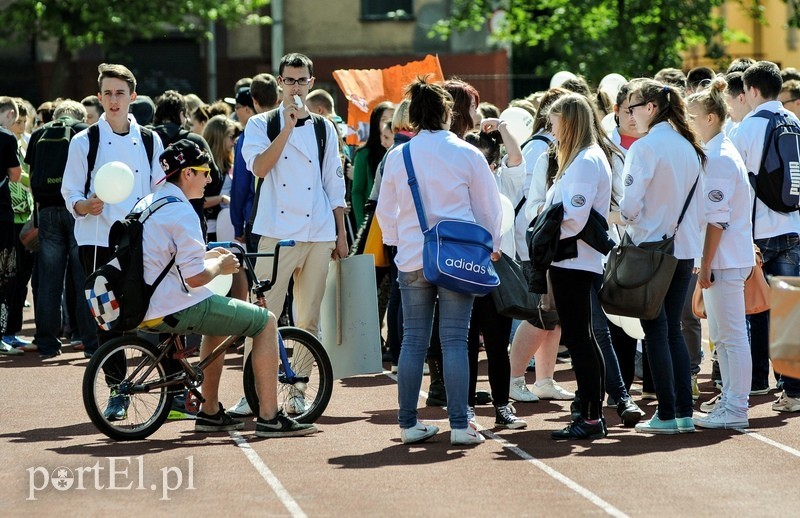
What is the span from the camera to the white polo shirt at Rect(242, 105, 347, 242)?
902cm

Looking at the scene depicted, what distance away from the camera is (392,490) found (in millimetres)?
6816

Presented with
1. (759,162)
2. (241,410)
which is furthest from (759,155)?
(241,410)

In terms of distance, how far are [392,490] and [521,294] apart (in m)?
2.01

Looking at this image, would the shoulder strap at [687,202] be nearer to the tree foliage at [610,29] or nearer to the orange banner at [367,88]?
the orange banner at [367,88]

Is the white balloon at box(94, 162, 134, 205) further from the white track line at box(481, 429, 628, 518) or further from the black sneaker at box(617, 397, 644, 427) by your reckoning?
the black sneaker at box(617, 397, 644, 427)

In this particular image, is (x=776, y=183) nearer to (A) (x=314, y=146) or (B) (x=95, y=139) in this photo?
(A) (x=314, y=146)

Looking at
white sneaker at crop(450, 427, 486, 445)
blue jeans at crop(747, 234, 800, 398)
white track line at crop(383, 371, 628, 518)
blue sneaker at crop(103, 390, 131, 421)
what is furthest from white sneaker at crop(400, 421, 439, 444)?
blue jeans at crop(747, 234, 800, 398)

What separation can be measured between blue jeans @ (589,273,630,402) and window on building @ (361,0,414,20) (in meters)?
26.0

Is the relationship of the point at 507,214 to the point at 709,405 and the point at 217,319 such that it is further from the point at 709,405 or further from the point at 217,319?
the point at 217,319

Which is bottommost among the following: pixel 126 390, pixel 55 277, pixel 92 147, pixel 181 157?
pixel 126 390

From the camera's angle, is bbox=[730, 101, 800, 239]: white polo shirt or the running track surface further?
bbox=[730, 101, 800, 239]: white polo shirt

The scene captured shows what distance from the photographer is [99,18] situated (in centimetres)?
2959

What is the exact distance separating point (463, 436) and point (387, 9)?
2719 cm

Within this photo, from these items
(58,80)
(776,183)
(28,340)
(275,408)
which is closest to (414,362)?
(275,408)
